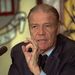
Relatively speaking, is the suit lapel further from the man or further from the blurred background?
the blurred background

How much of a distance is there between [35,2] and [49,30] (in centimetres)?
66

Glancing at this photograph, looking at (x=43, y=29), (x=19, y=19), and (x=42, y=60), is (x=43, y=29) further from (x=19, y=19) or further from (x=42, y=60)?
(x=19, y=19)

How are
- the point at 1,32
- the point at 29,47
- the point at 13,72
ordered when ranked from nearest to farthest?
the point at 29,47, the point at 13,72, the point at 1,32

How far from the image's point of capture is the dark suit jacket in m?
1.23

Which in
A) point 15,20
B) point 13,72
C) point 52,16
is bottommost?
point 13,72

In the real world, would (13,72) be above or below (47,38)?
below

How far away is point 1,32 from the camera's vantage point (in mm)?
1880

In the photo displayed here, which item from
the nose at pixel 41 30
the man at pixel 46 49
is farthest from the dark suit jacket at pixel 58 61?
the nose at pixel 41 30

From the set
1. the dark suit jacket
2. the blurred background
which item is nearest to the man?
the dark suit jacket

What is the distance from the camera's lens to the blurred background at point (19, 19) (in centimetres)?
188

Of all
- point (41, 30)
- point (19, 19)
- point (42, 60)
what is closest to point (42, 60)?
point (42, 60)

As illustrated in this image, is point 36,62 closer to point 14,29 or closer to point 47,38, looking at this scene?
point 47,38

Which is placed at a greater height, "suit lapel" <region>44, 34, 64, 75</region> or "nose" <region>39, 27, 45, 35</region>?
"nose" <region>39, 27, 45, 35</region>

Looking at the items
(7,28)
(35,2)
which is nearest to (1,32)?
(7,28)
